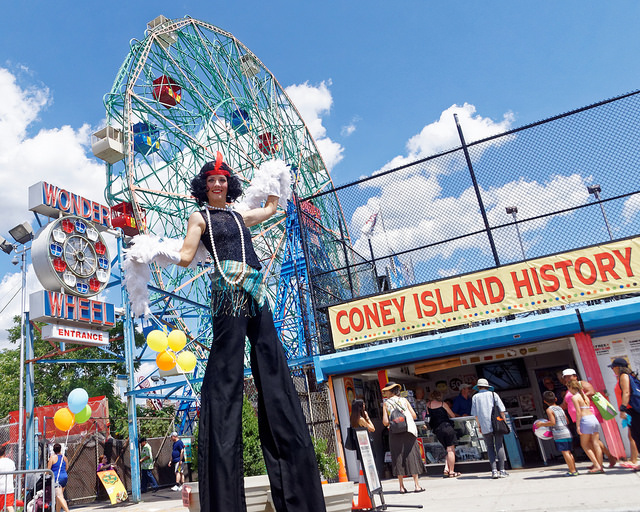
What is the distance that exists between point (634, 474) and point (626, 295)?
2811 millimetres

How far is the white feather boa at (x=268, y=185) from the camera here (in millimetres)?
2924

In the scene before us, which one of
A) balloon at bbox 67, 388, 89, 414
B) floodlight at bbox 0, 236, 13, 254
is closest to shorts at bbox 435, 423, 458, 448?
balloon at bbox 67, 388, 89, 414

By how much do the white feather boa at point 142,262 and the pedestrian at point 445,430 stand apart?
25.0ft

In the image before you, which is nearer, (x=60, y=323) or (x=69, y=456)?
(x=69, y=456)

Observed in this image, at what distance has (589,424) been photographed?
6.77m

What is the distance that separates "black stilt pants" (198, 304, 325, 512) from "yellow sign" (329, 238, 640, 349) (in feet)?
21.9

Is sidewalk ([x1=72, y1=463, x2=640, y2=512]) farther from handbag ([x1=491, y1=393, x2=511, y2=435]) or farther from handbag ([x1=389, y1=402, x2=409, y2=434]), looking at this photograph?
handbag ([x1=389, y1=402, x2=409, y2=434])

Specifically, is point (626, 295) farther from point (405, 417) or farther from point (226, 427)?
point (226, 427)

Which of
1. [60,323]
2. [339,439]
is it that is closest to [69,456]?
[60,323]

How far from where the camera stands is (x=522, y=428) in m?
10.2

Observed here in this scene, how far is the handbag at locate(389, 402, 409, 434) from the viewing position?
7125 millimetres

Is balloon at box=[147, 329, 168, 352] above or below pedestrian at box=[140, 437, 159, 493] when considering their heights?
above

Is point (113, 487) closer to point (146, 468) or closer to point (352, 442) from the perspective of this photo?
point (146, 468)

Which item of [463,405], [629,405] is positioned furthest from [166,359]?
[629,405]
